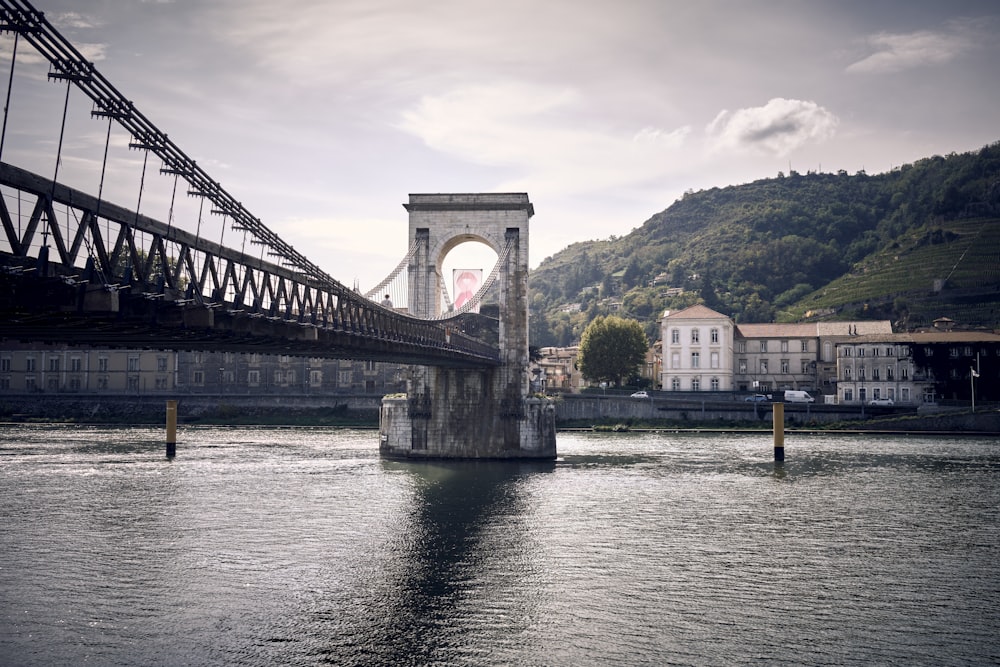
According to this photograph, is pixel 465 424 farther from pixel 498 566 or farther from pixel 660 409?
pixel 660 409

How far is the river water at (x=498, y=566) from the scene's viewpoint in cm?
1747

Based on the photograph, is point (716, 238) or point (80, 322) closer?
point (80, 322)

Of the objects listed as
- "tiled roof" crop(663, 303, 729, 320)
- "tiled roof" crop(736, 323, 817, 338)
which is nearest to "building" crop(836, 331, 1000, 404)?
"tiled roof" crop(736, 323, 817, 338)

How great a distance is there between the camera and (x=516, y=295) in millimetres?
51531

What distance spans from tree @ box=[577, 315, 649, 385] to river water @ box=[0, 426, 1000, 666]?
152 ft

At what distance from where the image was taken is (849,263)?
157 meters

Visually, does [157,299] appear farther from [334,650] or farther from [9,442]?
[9,442]

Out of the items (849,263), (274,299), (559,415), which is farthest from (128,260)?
(849,263)

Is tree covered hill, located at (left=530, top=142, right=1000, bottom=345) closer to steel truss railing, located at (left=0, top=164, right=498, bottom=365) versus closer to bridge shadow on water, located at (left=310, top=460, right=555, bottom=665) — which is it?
bridge shadow on water, located at (left=310, top=460, right=555, bottom=665)

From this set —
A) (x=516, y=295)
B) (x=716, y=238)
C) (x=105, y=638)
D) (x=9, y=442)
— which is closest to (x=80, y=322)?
(x=105, y=638)

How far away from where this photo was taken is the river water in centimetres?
1747

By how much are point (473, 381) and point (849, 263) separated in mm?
123364

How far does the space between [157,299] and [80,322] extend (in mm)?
1476

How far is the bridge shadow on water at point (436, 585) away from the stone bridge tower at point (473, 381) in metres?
12.5
